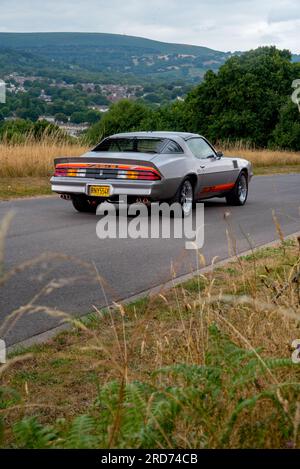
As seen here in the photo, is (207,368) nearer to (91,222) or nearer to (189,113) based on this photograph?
(91,222)

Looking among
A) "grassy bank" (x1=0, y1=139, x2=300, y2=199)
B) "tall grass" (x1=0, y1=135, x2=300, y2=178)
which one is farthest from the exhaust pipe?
"tall grass" (x1=0, y1=135, x2=300, y2=178)

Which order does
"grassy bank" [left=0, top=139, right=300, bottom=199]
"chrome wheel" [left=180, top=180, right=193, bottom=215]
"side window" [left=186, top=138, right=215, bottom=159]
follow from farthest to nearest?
1. "grassy bank" [left=0, top=139, right=300, bottom=199]
2. "side window" [left=186, top=138, right=215, bottom=159]
3. "chrome wheel" [left=180, top=180, right=193, bottom=215]

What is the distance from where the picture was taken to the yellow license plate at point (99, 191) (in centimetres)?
1430

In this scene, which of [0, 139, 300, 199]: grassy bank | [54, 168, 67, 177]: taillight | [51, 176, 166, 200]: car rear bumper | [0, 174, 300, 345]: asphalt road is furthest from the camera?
[0, 139, 300, 199]: grassy bank

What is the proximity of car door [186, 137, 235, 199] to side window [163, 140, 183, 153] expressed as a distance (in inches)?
17.1

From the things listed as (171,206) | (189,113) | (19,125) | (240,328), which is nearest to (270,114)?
(189,113)

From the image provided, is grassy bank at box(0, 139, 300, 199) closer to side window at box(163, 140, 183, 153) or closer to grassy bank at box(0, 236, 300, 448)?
side window at box(163, 140, 183, 153)

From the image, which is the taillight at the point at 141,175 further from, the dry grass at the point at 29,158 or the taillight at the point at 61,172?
the dry grass at the point at 29,158

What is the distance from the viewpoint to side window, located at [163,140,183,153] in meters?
15.3

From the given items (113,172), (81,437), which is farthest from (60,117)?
(81,437)

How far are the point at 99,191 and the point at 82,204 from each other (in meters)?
1.14

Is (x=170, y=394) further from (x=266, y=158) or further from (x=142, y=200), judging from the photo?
(x=266, y=158)
